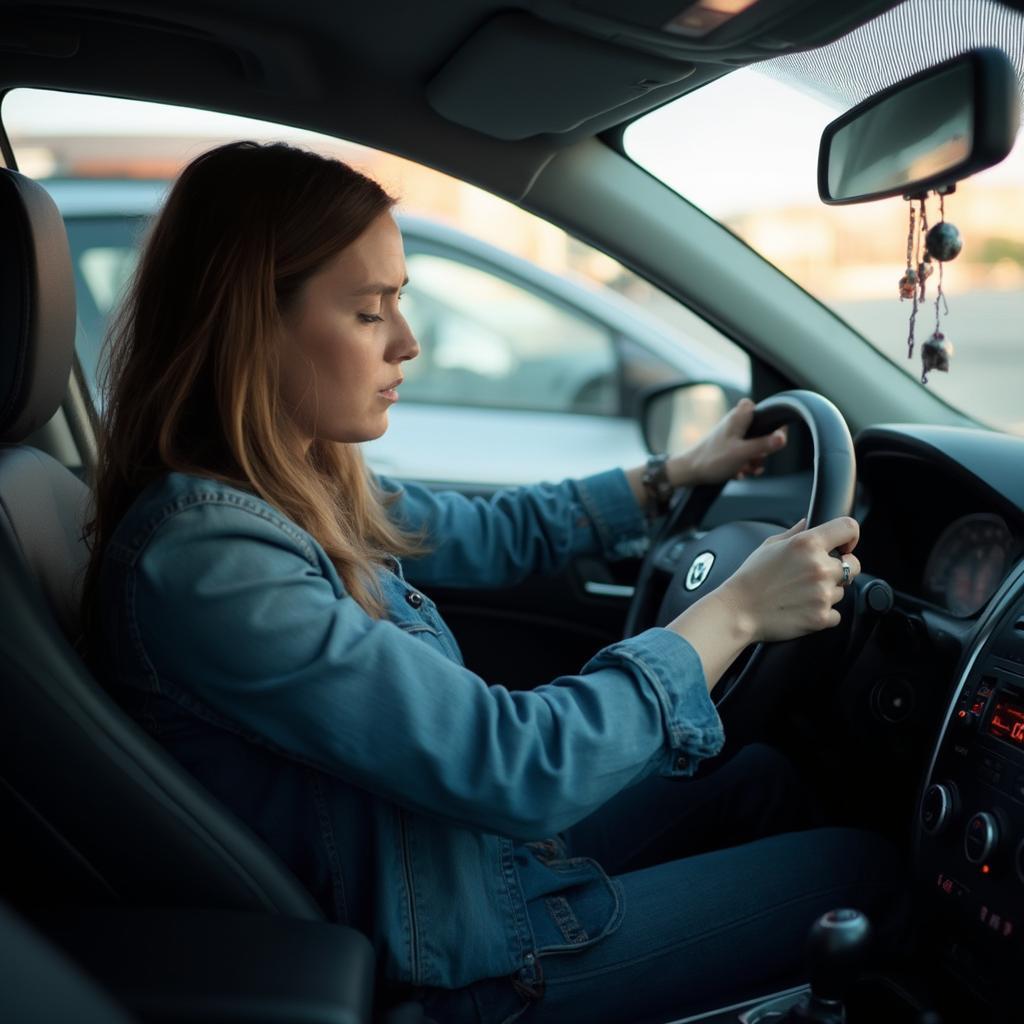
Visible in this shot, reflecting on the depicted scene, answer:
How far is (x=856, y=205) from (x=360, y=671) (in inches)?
40.9

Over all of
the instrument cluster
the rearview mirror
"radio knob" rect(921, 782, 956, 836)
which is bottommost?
"radio knob" rect(921, 782, 956, 836)

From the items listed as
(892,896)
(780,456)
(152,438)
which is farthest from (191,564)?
(780,456)

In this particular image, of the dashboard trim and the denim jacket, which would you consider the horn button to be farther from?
the denim jacket

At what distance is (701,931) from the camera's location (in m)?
1.34

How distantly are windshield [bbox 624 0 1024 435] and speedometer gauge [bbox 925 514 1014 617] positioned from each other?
0.29 meters

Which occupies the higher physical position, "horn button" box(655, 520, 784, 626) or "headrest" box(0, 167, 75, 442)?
"headrest" box(0, 167, 75, 442)

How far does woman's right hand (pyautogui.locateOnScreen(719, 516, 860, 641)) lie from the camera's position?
1.26 m

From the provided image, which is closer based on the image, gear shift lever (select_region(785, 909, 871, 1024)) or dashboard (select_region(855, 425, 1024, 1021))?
gear shift lever (select_region(785, 909, 871, 1024))

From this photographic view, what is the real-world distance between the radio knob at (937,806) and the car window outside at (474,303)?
0.90m

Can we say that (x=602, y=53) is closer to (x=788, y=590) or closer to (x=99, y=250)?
(x=788, y=590)

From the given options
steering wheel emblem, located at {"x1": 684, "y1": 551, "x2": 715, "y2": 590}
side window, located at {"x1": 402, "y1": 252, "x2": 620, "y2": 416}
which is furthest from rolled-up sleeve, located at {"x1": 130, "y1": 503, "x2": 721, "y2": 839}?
side window, located at {"x1": 402, "y1": 252, "x2": 620, "y2": 416}

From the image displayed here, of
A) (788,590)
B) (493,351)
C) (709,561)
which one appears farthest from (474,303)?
(788,590)

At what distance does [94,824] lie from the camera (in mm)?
1140

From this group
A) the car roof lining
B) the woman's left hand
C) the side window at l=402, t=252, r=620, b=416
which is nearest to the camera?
the car roof lining
